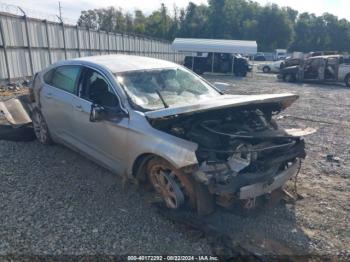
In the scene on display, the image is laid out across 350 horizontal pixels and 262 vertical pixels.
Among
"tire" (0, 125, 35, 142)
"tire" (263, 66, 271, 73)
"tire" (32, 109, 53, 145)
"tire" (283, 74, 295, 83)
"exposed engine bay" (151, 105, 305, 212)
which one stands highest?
"exposed engine bay" (151, 105, 305, 212)

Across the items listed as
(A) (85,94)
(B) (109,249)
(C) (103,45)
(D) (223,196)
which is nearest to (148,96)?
(A) (85,94)

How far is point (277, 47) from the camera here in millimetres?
76250

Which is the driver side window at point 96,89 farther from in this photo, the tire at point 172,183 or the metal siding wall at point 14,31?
the metal siding wall at point 14,31

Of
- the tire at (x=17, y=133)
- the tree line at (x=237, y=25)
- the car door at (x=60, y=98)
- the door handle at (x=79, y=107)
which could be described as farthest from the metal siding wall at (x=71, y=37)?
the tree line at (x=237, y=25)

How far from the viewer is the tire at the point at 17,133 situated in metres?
6.04

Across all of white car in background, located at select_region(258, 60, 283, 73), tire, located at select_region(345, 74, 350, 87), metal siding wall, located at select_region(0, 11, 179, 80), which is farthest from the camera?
white car in background, located at select_region(258, 60, 283, 73)

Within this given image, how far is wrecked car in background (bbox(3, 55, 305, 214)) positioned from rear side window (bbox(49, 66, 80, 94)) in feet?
0.08

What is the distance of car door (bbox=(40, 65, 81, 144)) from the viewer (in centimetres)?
475

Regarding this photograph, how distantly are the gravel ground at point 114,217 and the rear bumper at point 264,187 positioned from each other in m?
0.39

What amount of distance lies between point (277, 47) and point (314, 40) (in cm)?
949

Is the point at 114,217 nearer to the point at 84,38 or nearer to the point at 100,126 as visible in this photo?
the point at 100,126

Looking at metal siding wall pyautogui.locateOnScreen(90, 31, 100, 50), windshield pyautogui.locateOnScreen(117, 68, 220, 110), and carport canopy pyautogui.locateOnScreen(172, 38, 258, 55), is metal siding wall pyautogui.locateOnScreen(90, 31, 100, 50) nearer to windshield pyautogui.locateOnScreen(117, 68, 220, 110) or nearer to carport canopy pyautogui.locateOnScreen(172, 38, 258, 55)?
carport canopy pyautogui.locateOnScreen(172, 38, 258, 55)

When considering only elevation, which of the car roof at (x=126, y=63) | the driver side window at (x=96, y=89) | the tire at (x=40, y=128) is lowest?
the tire at (x=40, y=128)

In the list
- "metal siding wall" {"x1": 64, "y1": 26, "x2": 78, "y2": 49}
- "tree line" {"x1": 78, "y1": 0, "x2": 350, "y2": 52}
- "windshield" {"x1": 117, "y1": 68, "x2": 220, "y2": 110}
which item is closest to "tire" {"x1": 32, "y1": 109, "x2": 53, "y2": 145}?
"windshield" {"x1": 117, "y1": 68, "x2": 220, "y2": 110}
